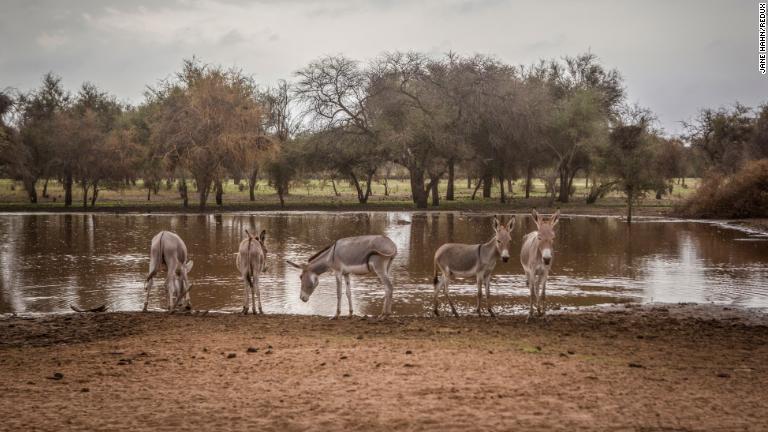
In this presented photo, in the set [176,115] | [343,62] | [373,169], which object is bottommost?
[373,169]

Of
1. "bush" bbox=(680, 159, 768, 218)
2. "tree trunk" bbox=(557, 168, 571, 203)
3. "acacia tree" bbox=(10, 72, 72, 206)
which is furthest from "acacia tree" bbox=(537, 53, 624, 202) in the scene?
"acacia tree" bbox=(10, 72, 72, 206)

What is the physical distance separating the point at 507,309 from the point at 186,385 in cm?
816

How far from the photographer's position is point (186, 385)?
8383mm

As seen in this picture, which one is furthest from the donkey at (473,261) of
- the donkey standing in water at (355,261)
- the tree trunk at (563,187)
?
the tree trunk at (563,187)

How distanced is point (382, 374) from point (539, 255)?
5.52m

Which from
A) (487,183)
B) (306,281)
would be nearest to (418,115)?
(487,183)

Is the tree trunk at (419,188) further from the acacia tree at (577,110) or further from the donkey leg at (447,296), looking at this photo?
the donkey leg at (447,296)

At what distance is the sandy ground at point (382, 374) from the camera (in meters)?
7.11

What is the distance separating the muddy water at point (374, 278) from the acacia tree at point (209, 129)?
10.2m

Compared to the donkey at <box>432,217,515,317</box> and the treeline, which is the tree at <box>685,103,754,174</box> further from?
the donkey at <box>432,217,515,317</box>

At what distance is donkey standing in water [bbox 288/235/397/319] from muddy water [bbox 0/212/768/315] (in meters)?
0.94

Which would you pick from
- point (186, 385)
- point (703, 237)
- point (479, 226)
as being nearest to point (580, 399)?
point (186, 385)

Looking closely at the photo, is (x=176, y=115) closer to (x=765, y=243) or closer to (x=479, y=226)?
(x=479, y=226)

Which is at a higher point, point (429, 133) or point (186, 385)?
point (429, 133)
